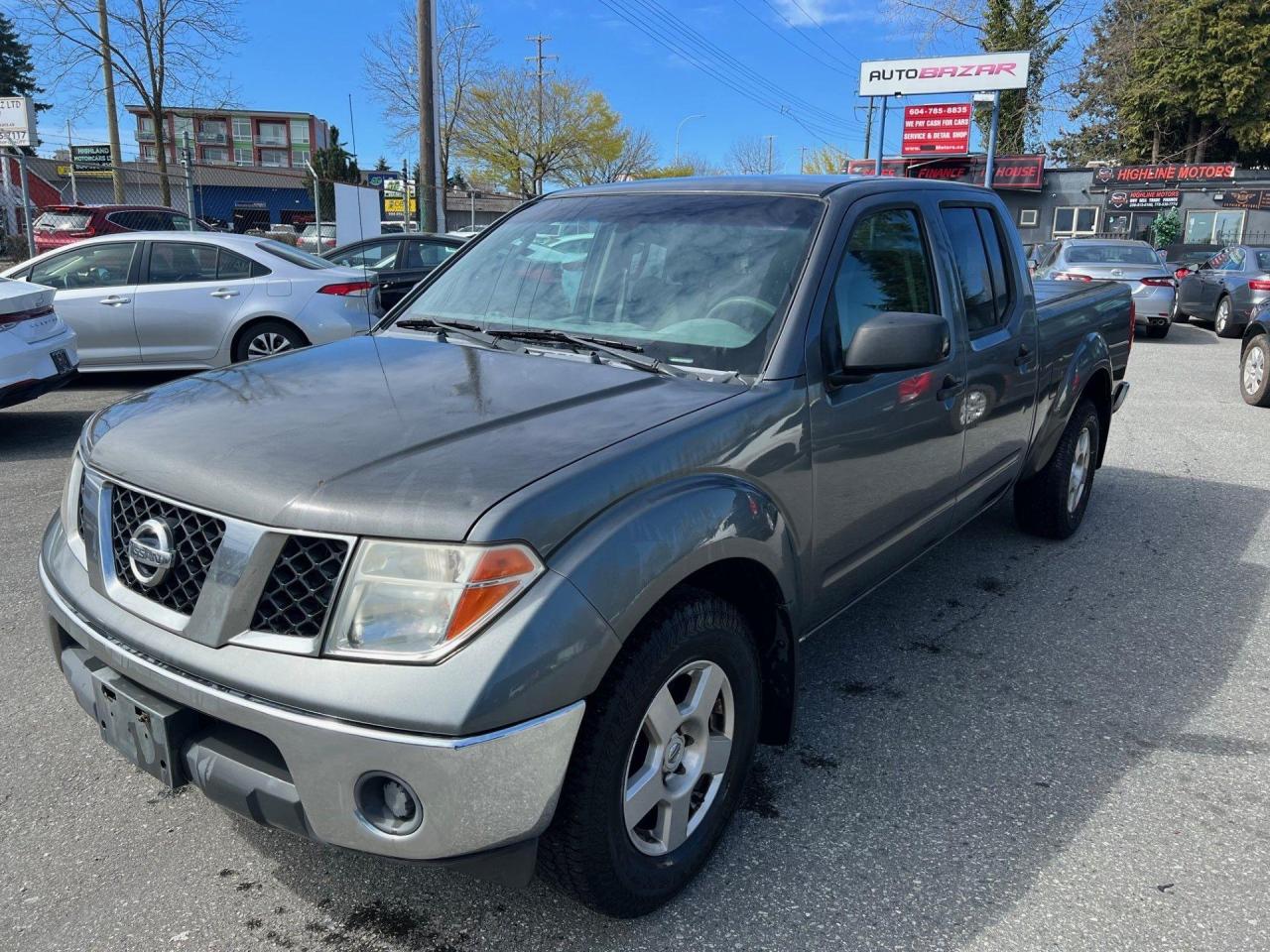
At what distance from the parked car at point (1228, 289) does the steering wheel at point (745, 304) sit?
47.8 ft

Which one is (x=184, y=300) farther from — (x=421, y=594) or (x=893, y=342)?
(x=421, y=594)

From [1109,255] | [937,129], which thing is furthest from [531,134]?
[1109,255]

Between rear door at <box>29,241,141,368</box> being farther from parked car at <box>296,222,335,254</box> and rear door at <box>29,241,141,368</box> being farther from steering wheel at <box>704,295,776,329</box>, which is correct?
parked car at <box>296,222,335,254</box>

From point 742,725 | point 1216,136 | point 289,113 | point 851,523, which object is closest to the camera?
point 742,725

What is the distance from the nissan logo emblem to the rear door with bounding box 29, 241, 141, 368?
7.74 m

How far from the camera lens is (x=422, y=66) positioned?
15.5 metres

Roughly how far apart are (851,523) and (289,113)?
93.6 m

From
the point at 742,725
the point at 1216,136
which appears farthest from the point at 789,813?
the point at 1216,136

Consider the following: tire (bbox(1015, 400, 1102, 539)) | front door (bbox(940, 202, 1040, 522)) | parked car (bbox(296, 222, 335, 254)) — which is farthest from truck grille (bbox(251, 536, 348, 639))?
parked car (bbox(296, 222, 335, 254))

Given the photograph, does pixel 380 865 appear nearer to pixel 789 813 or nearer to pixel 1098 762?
pixel 789 813

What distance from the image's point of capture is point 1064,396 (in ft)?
15.5

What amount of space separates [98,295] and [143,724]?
8102 mm

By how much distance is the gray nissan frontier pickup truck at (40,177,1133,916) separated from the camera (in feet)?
6.08

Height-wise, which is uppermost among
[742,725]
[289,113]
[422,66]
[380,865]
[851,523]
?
[289,113]
